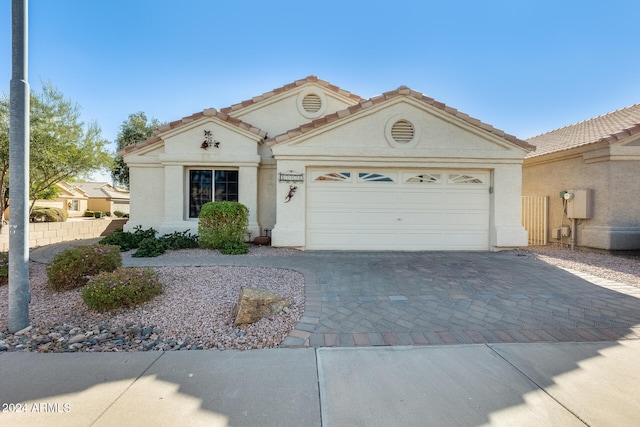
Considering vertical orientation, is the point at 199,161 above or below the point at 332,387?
above

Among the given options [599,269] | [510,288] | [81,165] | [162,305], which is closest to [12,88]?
[162,305]

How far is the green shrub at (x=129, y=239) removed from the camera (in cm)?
902

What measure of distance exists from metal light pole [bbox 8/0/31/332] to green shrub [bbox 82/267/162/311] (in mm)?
721

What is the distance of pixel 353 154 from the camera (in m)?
8.87

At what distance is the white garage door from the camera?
9070mm

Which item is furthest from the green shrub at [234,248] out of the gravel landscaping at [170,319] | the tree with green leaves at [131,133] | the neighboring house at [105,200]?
the neighboring house at [105,200]

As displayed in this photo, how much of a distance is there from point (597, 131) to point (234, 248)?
44.4ft

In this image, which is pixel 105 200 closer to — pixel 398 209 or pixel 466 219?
pixel 398 209

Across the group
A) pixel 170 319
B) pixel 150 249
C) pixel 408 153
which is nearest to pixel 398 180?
pixel 408 153

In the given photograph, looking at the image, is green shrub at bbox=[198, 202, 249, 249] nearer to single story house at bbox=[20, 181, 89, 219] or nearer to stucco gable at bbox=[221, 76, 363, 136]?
stucco gable at bbox=[221, 76, 363, 136]

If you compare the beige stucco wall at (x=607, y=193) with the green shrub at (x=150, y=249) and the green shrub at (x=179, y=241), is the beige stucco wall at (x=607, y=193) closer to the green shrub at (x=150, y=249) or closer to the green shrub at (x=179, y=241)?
the green shrub at (x=179, y=241)

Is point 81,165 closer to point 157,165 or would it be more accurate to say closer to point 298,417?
point 157,165

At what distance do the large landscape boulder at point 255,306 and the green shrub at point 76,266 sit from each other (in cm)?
310

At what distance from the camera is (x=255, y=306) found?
13.2 feet
